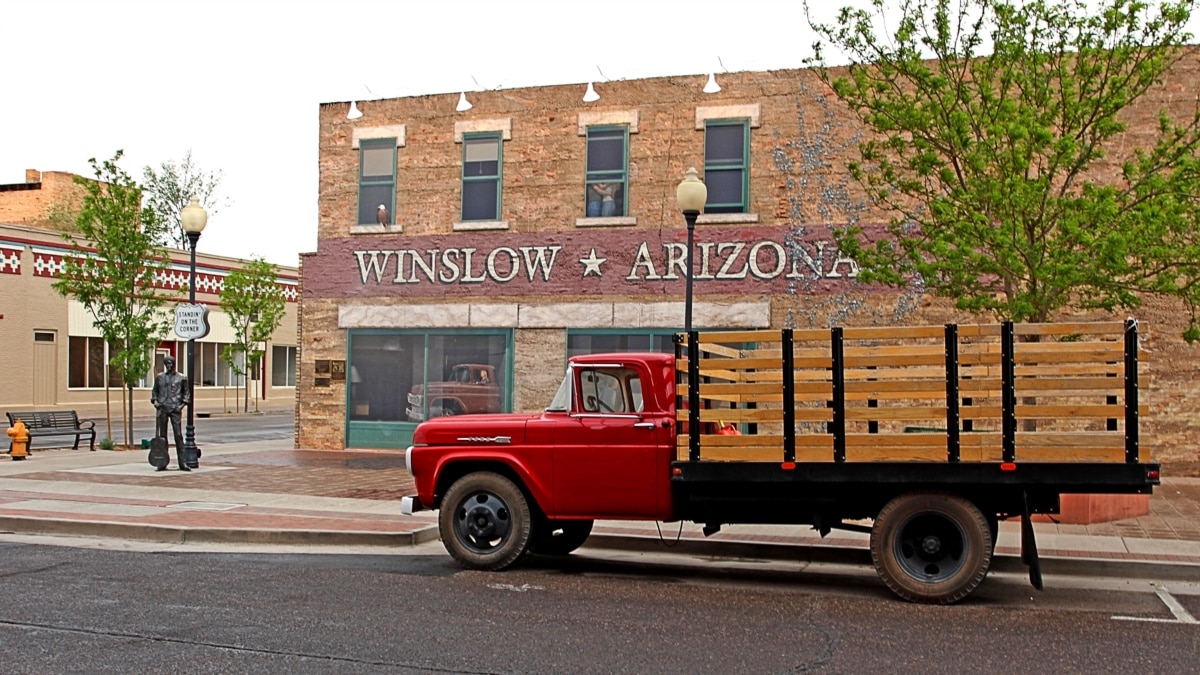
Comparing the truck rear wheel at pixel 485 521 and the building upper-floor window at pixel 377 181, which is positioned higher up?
the building upper-floor window at pixel 377 181

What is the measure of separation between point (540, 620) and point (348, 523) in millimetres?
5101

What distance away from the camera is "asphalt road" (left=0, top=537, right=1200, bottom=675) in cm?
712

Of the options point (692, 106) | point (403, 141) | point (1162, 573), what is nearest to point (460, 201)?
point (403, 141)

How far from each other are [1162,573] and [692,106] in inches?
499

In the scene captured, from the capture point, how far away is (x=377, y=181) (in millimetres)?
23078

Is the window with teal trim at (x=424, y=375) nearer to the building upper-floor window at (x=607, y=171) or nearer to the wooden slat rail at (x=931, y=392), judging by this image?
the building upper-floor window at (x=607, y=171)

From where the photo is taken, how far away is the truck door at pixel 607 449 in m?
10.2

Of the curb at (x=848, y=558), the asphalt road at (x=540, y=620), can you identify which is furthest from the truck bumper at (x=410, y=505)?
the curb at (x=848, y=558)

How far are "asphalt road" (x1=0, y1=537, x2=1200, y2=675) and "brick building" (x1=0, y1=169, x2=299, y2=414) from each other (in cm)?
2729

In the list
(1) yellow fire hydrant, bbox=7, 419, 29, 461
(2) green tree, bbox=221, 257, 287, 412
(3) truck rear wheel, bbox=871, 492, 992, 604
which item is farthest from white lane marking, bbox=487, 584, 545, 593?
(2) green tree, bbox=221, 257, 287, 412

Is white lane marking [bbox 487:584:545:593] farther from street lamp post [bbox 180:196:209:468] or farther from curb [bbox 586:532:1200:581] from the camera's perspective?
street lamp post [bbox 180:196:209:468]

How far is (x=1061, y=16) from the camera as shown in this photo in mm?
13867

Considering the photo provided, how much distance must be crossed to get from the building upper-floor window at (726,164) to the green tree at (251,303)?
90.1ft

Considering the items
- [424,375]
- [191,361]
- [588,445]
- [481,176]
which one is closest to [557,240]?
[481,176]
